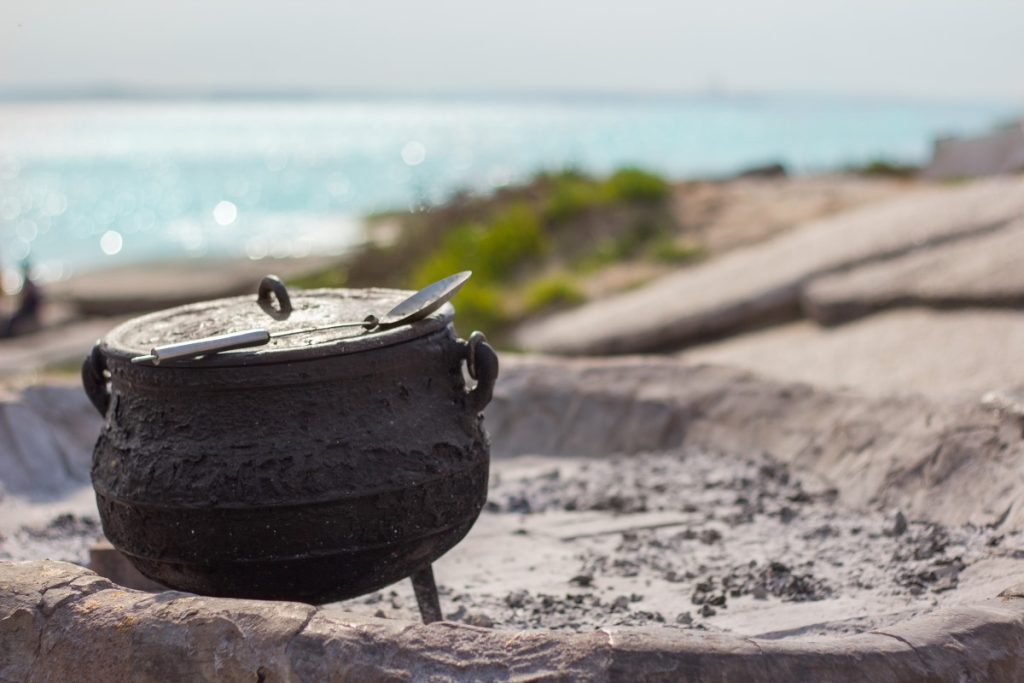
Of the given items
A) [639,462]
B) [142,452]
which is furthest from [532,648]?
[639,462]

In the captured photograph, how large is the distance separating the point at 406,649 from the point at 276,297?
1.27 metres

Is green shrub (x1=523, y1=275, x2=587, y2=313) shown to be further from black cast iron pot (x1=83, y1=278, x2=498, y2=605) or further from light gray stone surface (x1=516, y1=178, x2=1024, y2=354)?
black cast iron pot (x1=83, y1=278, x2=498, y2=605)

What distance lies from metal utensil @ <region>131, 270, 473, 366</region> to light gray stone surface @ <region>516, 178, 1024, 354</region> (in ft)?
15.2

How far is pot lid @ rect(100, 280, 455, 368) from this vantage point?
2.81 m

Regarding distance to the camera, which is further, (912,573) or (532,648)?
(912,573)

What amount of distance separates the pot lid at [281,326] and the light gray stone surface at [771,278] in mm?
4373

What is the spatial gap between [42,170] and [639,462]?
2047 inches

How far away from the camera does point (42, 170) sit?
170 feet

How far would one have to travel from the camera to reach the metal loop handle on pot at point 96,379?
3205 millimetres

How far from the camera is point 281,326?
3057 mm

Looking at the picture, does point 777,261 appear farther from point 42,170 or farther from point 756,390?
point 42,170

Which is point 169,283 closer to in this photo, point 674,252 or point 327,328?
point 674,252

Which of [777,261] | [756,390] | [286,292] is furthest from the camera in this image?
[777,261]

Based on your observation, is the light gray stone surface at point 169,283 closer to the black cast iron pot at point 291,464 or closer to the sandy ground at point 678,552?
the sandy ground at point 678,552
